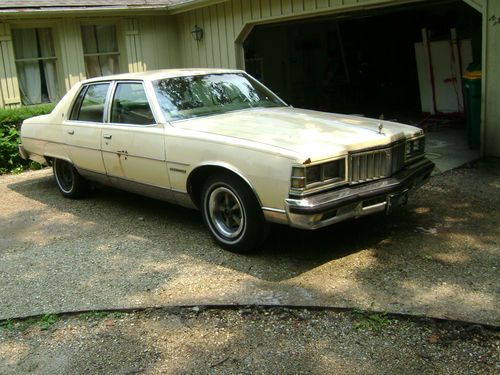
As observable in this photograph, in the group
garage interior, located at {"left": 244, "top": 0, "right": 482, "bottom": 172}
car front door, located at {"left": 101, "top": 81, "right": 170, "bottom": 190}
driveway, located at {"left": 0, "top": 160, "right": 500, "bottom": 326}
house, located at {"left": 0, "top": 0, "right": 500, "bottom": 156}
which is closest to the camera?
driveway, located at {"left": 0, "top": 160, "right": 500, "bottom": 326}

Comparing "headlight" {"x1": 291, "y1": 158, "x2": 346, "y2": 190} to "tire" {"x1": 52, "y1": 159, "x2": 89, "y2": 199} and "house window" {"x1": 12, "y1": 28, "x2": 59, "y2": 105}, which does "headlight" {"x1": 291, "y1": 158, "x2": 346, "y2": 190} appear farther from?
"house window" {"x1": 12, "y1": 28, "x2": 59, "y2": 105}

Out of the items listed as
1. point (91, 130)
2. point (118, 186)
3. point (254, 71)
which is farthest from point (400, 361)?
point (254, 71)

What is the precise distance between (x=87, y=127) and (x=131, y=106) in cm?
78

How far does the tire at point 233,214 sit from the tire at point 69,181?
2.57m

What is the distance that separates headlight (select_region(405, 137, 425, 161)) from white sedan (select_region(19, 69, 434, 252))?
0.5 inches

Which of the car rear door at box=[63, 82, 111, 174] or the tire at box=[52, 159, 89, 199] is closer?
the car rear door at box=[63, 82, 111, 174]

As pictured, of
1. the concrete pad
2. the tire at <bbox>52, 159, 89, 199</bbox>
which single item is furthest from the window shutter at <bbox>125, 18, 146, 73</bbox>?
the concrete pad

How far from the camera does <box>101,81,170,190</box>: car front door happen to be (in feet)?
17.4

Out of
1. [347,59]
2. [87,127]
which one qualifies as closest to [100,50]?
[87,127]

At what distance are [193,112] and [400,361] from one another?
323 centimetres

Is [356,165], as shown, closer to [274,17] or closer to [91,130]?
[91,130]

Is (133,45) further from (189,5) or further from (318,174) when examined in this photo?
(318,174)

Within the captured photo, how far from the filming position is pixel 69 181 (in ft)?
23.4

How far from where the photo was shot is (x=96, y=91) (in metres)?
6.38
